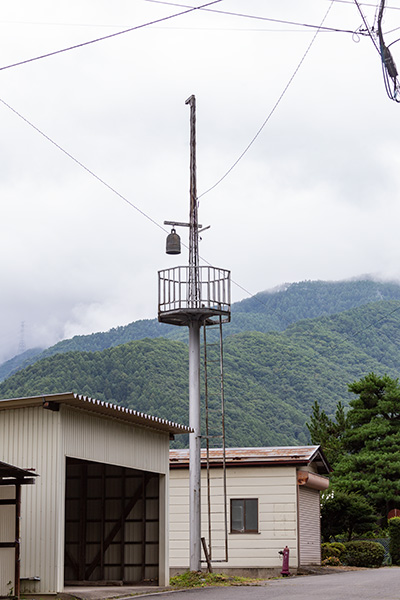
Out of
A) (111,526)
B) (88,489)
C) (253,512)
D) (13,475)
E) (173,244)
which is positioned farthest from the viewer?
(253,512)

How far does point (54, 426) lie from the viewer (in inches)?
705

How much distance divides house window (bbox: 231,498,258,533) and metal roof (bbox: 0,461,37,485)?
13464mm

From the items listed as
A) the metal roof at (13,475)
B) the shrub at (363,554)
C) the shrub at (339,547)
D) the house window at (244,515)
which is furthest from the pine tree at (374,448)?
the metal roof at (13,475)

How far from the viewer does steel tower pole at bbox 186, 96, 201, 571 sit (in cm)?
2475

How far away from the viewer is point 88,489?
24141 mm

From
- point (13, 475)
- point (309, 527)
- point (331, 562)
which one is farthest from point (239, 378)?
point (13, 475)

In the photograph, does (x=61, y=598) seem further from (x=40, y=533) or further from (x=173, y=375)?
(x=173, y=375)

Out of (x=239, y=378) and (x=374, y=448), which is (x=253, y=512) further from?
(x=239, y=378)

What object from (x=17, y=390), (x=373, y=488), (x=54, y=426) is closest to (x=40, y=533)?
(x=54, y=426)

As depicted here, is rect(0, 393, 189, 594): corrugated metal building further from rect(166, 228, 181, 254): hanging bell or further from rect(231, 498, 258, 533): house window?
rect(231, 498, 258, 533): house window

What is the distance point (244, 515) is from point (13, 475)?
14456 mm

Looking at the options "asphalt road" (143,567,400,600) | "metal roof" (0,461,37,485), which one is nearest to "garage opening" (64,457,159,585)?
"asphalt road" (143,567,400,600)

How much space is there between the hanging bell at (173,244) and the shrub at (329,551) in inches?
566

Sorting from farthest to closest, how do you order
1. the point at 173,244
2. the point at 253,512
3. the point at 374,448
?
the point at 374,448 → the point at 253,512 → the point at 173,244
